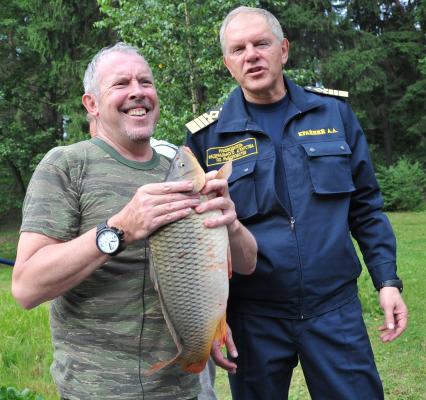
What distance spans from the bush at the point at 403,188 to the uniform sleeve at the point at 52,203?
68.9ft

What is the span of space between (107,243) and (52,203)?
1.02 ft

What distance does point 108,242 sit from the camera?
1891 millimetres

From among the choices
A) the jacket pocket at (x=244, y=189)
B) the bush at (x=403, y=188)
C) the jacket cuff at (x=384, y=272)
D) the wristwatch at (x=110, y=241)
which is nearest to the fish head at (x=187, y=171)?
the wristwatch at (x=110, y=241)

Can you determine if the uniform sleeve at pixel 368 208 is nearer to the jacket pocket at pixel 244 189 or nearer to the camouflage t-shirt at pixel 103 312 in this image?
the jacket pocket at pixel 244 189

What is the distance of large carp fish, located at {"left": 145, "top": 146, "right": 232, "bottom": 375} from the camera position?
1.93 m

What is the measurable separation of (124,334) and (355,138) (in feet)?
5.48

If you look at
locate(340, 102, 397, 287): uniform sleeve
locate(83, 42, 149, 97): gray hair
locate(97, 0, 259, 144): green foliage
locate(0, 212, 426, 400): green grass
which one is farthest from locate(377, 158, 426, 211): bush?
locate(83, 42, 149, 97): gray hair

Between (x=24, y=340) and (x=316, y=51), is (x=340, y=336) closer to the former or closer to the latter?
(x=24, y=340)

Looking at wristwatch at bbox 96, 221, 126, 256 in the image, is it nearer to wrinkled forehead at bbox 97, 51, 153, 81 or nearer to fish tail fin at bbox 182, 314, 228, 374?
fish tail fin at bbox 182, 314, 228, 374

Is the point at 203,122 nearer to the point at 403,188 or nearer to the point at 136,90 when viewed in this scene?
the point at 136,90

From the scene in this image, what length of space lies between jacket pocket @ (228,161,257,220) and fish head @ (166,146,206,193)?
36.6 inches

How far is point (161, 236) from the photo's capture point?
6.31 feet

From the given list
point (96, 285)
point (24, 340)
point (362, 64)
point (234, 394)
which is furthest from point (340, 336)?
point (362, 64)

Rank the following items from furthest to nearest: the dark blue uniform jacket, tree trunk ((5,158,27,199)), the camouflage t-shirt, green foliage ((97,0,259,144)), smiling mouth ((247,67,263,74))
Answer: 1. tree trunk ((5,158,27,199))
2. green foliage ((97,0,259,144))
3. smiling mouth ((247,67,263,74))
4. the dark blue uniform jacket
5. the camouflage t-shirt
